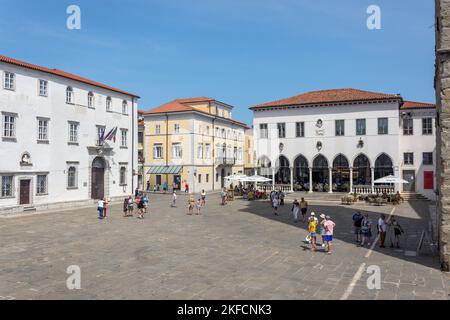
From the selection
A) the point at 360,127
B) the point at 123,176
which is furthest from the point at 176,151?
the point at 360,127

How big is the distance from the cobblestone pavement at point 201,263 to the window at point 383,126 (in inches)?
691

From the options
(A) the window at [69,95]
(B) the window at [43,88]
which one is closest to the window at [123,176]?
(A) the window at [69,95]

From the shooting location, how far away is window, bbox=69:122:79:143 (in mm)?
32781

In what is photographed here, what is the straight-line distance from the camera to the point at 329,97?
41.8 metres

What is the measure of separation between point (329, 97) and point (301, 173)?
924 centimetres

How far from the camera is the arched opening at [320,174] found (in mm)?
42241

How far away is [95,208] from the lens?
105 ft

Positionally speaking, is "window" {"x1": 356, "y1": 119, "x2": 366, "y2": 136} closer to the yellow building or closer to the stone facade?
the yellow building

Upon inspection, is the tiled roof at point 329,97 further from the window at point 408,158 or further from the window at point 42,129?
the window at point 42,129

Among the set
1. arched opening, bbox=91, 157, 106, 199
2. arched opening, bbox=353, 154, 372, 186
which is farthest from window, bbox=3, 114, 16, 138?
arched opening, bbox=353, 154, 372, 186

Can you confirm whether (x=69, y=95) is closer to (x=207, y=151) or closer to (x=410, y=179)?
(x=207, y=151)

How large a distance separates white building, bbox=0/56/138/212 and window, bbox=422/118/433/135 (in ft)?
98.6

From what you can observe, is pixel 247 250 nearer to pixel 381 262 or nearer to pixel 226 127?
pixel 381 262
